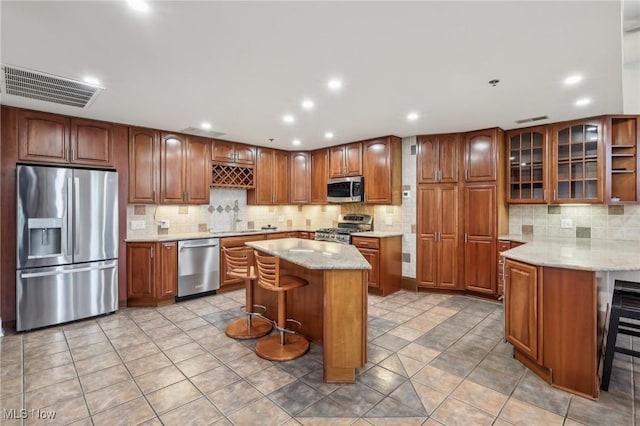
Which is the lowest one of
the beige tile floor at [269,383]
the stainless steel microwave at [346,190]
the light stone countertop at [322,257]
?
the beige tile floor at [269,383]

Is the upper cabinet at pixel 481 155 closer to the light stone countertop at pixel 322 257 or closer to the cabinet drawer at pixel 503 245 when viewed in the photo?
the cabinet drawer at pixel 503 245

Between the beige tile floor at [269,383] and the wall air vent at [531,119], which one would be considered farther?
the wall air vent at [531,119]

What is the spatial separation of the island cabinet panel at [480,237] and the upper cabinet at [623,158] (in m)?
1.28

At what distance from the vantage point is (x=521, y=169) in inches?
177

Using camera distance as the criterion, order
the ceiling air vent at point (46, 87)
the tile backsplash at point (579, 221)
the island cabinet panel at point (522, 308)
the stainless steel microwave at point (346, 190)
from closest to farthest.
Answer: the island cabinet panel at point (522, 308) < the ceiling air vent at point (46, 87) < the tile backsplash at point (579, 221) < the stainless steel microwave at point (346, 190)

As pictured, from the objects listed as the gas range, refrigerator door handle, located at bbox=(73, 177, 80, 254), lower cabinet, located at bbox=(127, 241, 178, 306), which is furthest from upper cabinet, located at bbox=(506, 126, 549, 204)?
refrigerator door handle, located at bbox=(73, 177, 80, 254)

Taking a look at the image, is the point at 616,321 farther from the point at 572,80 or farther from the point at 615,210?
the point at 615,210

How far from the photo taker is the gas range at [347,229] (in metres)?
5.12

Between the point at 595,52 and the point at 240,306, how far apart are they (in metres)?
4.44

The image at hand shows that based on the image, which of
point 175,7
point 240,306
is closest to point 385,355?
point 240,306

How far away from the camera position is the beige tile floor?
2.02 metres

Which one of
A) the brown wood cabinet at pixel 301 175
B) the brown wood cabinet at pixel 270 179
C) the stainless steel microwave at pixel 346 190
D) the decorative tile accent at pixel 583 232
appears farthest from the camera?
the brown wood cabinet at pixel 301 175

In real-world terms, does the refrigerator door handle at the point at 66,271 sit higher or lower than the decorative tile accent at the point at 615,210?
lower

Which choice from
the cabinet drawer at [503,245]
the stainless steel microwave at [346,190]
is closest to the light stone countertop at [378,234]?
the stainless steel microwave at [346,190]
